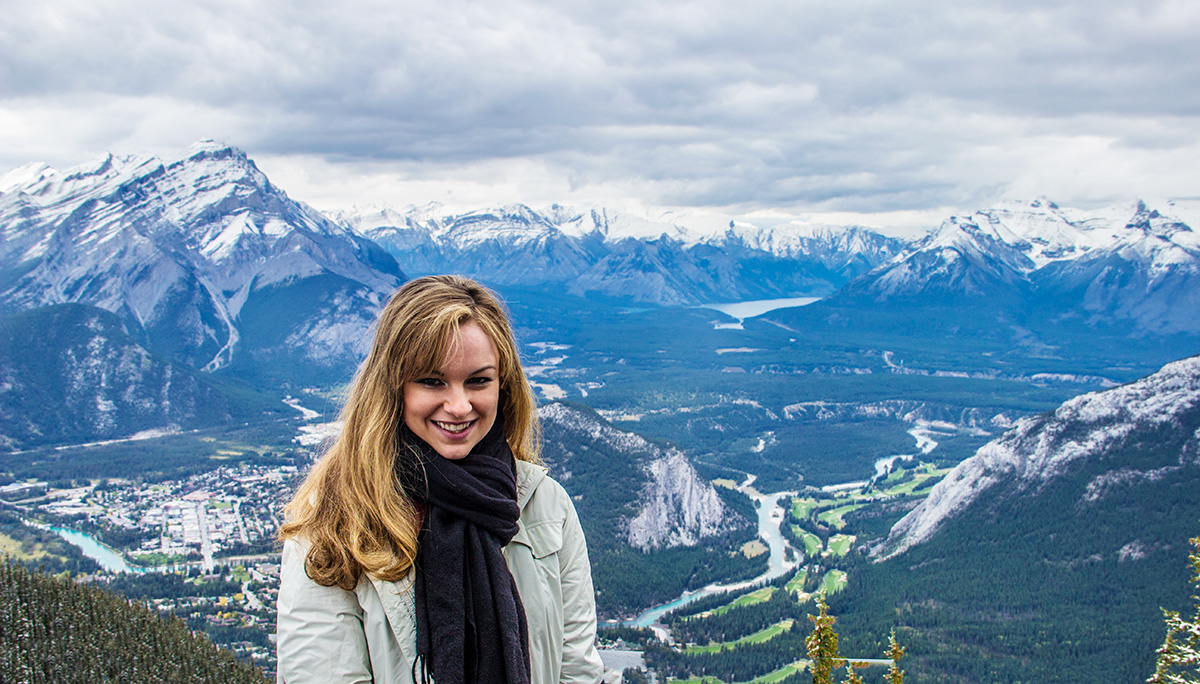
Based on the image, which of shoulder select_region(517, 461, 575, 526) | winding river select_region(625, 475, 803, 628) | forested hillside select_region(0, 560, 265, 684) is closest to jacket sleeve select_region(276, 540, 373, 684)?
shoulder select_region(517, 461, 575, 526)

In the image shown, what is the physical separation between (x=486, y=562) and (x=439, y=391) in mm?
1267

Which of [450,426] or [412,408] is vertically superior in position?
[412,408]

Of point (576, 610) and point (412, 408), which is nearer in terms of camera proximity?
point (412, 408)

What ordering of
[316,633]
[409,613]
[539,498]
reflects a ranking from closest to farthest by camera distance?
[316,633]
[409,613]
[539,498]

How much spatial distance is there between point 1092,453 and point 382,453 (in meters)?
137

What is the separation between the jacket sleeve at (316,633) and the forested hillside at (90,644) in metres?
57.9

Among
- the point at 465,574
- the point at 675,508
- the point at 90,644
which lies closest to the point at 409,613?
the point at 465,574

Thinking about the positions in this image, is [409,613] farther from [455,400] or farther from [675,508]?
[675,508]

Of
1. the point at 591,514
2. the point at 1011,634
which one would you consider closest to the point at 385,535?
the point at 1011,634

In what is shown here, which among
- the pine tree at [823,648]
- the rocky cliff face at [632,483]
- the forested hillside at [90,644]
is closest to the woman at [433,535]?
the pine tree at [823,648]

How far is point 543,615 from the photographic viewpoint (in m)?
6.34

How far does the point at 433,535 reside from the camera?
5.89m

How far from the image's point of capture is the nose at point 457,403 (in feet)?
19.9

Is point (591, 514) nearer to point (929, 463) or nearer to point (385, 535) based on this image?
point (929, 463)
